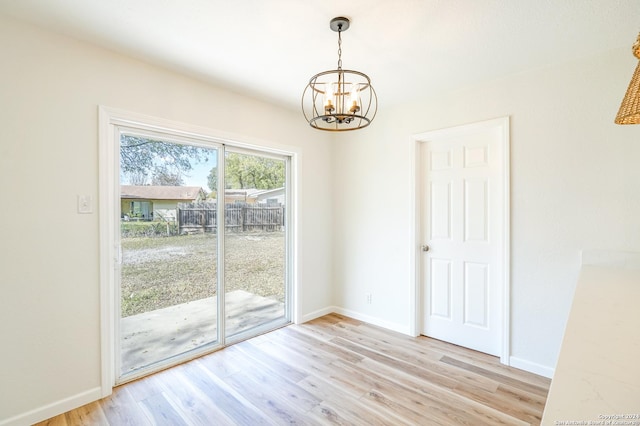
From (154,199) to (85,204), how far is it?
1.69ft

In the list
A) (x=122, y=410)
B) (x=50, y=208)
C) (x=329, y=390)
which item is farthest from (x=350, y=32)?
(x=122, y=410)

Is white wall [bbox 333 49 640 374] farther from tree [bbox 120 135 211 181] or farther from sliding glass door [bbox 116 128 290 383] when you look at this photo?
tree [bbox 120 135 211 181]

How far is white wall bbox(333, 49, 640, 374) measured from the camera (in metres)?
2.19

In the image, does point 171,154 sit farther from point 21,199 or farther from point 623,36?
point 623,36

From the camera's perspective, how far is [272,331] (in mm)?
3400

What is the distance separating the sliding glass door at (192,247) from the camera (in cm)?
247

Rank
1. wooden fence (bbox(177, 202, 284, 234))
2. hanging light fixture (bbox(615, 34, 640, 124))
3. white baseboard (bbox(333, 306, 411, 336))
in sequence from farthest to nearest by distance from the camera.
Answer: white baseboard (bbox(333, 306, 411, 336)), wooden fence (bbox(177, 202, 284, 234)), hanging light fixture (bbox(615, 34, 640, 124))

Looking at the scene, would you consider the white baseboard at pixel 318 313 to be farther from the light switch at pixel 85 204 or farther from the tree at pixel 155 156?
the light switch at pixel 85 204

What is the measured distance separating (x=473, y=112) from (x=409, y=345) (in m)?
2.38

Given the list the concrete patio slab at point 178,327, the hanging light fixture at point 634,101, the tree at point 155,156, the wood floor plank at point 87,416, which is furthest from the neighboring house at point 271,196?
the hanging light fixture at point 634,101

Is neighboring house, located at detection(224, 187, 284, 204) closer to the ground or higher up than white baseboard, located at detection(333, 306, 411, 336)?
higher up

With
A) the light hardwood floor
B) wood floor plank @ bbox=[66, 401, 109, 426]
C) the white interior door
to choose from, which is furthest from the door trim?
wood floor plank @ bbox=[66, 401, 109, 426]

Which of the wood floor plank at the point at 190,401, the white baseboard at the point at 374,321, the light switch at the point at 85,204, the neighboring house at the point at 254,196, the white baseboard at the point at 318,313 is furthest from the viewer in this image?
the white baseboard at the point at 318,313

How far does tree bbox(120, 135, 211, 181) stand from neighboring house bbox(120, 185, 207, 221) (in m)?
0.13
